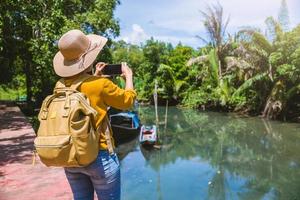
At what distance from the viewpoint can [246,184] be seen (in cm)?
943

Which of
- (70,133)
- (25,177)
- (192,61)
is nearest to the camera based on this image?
(70,133)

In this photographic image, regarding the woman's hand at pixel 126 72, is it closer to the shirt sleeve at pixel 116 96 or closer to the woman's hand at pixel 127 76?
the woman's hand at pixel 127 76

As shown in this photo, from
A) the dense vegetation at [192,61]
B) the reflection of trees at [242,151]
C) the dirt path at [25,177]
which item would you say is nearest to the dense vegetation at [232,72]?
the dense vegetation at [192,61]

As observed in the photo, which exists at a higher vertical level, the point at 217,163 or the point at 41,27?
the point at 41,27

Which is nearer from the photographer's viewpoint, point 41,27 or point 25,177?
point 25,177

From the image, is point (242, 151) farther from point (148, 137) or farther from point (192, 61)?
point (192, 61)

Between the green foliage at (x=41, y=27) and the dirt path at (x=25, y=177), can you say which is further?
the green foliage at (x=41, y=27)

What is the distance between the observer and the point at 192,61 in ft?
81.6

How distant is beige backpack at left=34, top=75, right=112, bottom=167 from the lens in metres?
2.12

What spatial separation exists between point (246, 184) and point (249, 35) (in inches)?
448

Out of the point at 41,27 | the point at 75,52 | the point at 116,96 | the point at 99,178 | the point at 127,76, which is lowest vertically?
the point at 99,178

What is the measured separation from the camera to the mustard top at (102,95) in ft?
7.38

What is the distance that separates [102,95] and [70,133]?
0.29 meters

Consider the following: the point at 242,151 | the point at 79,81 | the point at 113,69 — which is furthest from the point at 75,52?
the point at 242,151
